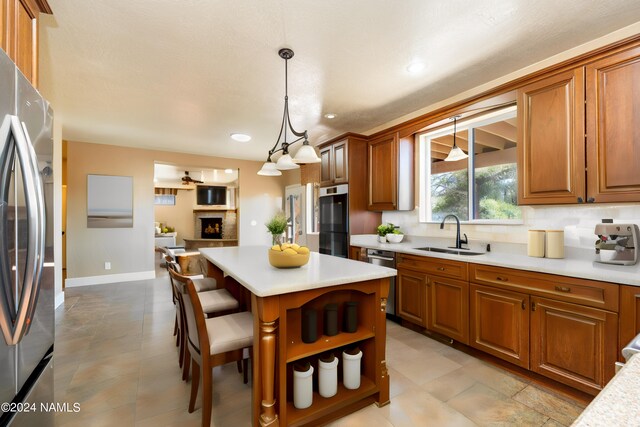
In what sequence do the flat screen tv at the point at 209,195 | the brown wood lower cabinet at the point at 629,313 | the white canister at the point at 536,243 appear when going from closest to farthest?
the brown wood lower cabinet at the point at 629,313 < the white canister at the point at 536,243 < the flat screen tv at the point at 209,195

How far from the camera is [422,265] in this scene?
278cm

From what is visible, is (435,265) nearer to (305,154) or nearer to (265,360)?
(305,154)

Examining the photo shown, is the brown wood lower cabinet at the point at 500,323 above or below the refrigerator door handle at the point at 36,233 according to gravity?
below

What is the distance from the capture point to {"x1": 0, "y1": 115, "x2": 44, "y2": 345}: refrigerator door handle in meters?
0.89

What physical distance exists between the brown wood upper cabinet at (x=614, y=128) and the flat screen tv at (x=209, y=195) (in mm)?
9111

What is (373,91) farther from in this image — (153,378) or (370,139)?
(153,378)

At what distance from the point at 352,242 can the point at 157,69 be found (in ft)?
9.36

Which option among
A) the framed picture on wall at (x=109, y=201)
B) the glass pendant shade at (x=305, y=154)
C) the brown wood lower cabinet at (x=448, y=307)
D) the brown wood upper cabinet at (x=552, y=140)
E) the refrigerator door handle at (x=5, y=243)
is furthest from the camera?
the framed picture on wall at (x=109, y=201)

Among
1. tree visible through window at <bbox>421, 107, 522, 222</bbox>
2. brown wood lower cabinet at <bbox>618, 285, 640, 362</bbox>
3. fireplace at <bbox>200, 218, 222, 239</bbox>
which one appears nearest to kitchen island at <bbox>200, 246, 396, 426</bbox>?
brown wood lower cabinet at <bbox>618, 285, 640, 362</bbox>

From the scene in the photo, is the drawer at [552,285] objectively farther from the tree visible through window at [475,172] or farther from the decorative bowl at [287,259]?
the decorative bowl at [287,259]

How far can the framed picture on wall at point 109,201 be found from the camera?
5047 mm

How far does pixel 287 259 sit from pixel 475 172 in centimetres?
246

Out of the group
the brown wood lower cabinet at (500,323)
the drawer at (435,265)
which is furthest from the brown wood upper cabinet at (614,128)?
the drawer at (435,265)

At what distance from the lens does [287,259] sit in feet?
6.12
